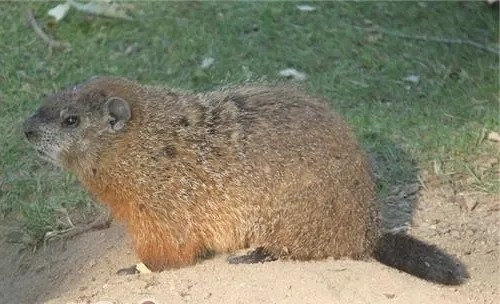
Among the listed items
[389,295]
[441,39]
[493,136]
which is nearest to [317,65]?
[441,39]

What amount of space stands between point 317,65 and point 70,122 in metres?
2.90

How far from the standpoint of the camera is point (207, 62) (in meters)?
7.30

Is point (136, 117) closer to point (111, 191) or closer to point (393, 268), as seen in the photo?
point (111, 191)

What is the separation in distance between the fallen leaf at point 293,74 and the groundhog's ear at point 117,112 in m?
2.50

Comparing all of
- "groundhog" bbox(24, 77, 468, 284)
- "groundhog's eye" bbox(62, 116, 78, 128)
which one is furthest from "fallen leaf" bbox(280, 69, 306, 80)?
"groundhog's eye" bbox(62, 116, 78, 128)

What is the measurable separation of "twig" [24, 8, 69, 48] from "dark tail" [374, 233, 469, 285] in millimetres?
3453

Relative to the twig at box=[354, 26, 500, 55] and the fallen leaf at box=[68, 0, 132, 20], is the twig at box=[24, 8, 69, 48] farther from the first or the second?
the twig at box=[354, 26, 500, 55]

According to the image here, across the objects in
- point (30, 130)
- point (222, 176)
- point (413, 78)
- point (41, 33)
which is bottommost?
point (413, 78)

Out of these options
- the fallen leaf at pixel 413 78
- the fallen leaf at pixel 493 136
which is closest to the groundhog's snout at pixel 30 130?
the fallen leaf at pixel 493 136

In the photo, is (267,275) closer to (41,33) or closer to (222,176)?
(222,176)

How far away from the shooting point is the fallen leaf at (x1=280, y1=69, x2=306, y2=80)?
7141mm

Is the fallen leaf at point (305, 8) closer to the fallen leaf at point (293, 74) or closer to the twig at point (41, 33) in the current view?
the fallen leaf at point (293, 74)

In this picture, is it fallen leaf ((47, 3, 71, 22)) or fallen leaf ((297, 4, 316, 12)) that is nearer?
fallen leaf ((47, 3, 71, 22))

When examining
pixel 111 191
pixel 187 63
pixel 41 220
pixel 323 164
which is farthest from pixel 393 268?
pixel 187 63
